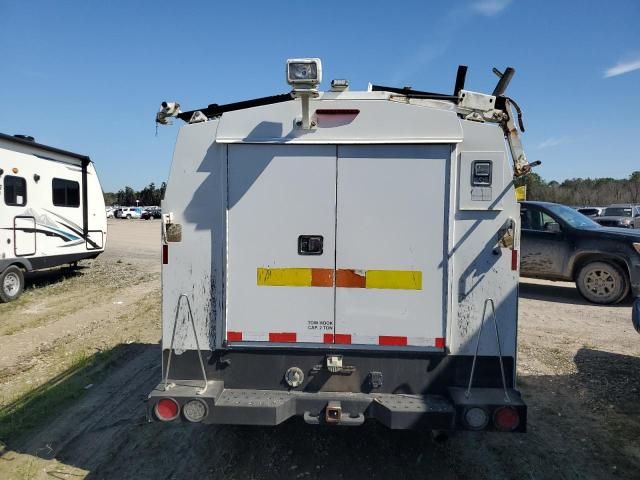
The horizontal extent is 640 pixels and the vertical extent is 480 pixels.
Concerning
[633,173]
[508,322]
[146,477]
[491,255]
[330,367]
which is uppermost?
[633,173]

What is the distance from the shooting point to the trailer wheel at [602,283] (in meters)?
8.94

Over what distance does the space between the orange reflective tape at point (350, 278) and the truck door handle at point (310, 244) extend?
0.22m

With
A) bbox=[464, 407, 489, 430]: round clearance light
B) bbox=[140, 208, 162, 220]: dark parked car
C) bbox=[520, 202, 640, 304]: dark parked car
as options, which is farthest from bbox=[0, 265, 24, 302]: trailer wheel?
bbox=[140, 208, 162, 220]: dark parked car

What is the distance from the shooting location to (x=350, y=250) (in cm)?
327

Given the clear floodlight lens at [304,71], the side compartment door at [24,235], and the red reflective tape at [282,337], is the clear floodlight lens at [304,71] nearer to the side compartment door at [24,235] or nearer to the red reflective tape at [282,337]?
the red reflective tape at [282,337]

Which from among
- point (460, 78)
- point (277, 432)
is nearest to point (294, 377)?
point (277, 432)

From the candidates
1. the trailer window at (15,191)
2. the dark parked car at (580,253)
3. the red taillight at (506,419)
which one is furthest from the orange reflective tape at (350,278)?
the trailer window at (15,191)

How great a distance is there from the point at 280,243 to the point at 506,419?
196 centimetres

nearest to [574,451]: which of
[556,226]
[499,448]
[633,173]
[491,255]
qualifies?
[499,448]

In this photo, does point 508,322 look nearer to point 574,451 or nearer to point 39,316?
point 574,451

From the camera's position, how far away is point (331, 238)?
3271 mm

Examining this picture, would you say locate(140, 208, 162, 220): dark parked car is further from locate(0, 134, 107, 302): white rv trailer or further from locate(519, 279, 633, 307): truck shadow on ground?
locate(519, 279, 633, 307): truck shadow on ground

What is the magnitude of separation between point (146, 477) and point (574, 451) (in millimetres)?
3502

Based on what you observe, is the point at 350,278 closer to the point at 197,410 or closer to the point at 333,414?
the point at 333,414
